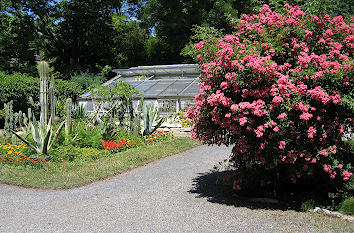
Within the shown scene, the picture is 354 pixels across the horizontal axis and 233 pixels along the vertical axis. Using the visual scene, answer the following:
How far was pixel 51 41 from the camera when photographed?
30.3 metres

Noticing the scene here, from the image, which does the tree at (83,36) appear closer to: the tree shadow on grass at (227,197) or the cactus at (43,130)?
the cactus at (43,130)

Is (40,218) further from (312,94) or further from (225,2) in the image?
(225,2)

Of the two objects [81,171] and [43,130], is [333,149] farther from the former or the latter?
[43,130]

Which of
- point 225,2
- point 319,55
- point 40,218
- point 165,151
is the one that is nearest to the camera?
point 40,218

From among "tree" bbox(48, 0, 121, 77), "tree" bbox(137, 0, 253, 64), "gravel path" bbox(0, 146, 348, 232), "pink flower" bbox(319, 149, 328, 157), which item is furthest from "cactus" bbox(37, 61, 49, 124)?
"tree" bbox(48, 0, 121, 77)

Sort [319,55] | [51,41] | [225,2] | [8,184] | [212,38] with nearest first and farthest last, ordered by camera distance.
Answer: [319,55] → [212,38] → [8,184] → [225,2] → [51,41]

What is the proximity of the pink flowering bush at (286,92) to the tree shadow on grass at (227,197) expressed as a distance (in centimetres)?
30

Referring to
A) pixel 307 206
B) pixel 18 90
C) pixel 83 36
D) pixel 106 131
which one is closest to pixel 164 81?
pixel 18 90

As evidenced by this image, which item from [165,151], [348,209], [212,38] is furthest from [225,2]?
[348,209]

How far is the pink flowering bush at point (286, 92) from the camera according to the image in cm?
482

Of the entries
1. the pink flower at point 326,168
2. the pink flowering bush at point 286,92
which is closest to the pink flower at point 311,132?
the pink flowering bush at point 286,92

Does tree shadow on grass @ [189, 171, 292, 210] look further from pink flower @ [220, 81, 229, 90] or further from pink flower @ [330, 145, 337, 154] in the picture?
pink flower @ [220, 81, 229, 90]

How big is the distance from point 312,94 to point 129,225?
9.97 ft

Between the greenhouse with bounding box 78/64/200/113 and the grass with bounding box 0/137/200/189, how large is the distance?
447cm
